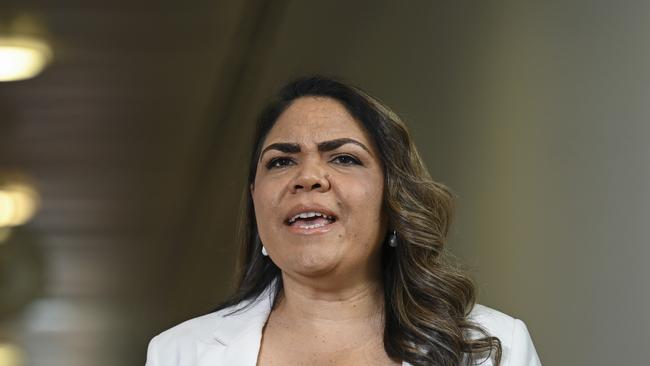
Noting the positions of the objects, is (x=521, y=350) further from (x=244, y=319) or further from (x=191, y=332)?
(x=191, y=332)

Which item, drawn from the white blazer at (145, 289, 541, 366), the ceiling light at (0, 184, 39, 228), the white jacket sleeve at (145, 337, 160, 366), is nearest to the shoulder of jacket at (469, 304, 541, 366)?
the white blazer at (145, 289, 541, 366)

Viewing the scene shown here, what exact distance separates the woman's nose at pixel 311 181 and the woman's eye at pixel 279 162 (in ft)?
0.36

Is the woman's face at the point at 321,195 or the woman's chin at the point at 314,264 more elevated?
the woman's face at the point at 321,195

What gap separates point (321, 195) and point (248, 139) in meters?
3.72

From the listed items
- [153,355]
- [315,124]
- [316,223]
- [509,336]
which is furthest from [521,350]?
[153,355]

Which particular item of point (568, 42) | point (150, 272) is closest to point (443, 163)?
point (568, 42)

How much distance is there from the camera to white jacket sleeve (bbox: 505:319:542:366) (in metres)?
2.51

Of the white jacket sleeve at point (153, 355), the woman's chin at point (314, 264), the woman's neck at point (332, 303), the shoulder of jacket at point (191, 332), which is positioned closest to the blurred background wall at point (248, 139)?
the woman's neck at point (332, 303)

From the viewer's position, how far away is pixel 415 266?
2.61 m

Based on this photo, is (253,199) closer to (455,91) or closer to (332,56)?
(455,91)

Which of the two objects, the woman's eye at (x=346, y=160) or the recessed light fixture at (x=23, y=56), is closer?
the woman's eye at (x=346, y=160)

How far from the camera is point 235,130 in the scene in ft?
20.6

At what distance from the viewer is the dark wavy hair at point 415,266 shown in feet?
8.20

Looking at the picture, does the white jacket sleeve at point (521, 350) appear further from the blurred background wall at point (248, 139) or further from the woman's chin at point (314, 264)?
the blurred background wall at point (248, 139)
